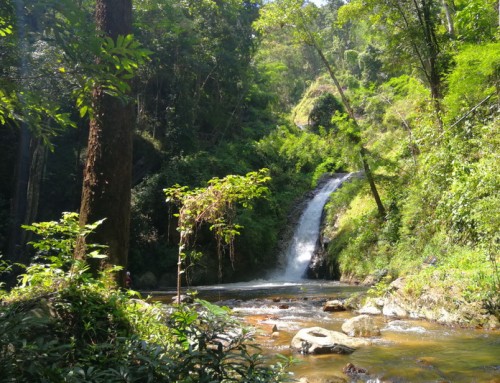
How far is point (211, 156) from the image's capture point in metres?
22.7

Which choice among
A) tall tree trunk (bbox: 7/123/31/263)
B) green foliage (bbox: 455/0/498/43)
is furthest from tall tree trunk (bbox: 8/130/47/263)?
green foliage (bbox: 455/0/498/43)

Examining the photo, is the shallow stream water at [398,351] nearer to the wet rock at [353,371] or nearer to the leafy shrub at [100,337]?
the wet rock at [353,371]

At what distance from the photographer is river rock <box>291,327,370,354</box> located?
643cm

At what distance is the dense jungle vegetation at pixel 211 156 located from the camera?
3318 millimetres

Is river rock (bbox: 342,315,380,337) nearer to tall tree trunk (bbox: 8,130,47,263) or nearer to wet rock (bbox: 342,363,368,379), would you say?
wet rock (bbox: 342,363,368,379)

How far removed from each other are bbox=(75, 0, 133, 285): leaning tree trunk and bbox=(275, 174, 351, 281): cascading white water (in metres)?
14.6

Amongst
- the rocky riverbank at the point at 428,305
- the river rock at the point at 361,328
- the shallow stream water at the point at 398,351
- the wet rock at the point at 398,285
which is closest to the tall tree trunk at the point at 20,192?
the shallow stream water at the point at 398,351

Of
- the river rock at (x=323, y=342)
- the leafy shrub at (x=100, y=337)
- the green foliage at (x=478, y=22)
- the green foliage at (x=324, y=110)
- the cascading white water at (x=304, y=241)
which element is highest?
the green foliage at (x=324, y=110)

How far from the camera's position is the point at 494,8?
13.9 meters

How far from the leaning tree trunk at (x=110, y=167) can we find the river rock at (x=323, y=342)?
119 inches

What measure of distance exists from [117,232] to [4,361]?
2.55 m

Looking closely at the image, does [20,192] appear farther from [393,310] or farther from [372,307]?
[393,310]

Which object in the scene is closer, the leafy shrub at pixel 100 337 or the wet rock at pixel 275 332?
the leafy shrub at pixel 100 337

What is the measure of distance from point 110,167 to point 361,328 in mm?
5072
